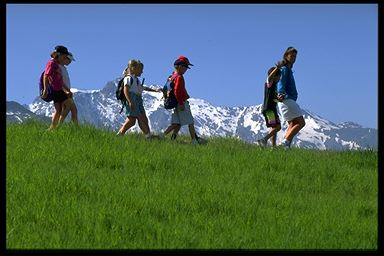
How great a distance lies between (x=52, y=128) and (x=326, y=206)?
19.7 feet

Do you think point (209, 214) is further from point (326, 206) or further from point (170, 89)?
point (170, 89)

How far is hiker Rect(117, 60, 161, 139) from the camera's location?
13.4 meters

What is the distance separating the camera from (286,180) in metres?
9.15

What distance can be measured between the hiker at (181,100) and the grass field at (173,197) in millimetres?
2890

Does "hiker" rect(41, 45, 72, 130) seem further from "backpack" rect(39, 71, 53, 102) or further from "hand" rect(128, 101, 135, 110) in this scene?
"hand" rect(128, 101, 135, 110)

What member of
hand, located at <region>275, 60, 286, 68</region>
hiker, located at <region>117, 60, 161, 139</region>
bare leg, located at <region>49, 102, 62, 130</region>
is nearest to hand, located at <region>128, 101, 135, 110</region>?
hiker, located at <region>117, 60, 161, 139</region>

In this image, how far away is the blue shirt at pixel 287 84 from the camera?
13.1 m

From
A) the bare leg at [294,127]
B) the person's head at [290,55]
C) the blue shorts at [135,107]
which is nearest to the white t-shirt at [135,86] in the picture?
the blue shorts at [135,107]

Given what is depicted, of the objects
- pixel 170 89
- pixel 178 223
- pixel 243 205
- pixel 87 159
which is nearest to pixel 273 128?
pixel 170 89

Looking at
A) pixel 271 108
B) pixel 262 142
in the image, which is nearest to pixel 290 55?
pixel 271 108

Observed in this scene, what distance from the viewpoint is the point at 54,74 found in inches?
493

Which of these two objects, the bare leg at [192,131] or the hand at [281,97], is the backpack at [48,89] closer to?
the bare leg at [192,131]

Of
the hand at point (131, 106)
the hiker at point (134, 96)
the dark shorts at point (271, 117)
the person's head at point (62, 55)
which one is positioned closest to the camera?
the person's head at point (62, 55)

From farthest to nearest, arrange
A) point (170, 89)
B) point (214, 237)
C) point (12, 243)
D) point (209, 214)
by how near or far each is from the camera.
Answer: point (170, 89) < point (209, 214) < point (214, 237) < point (12, 243)
